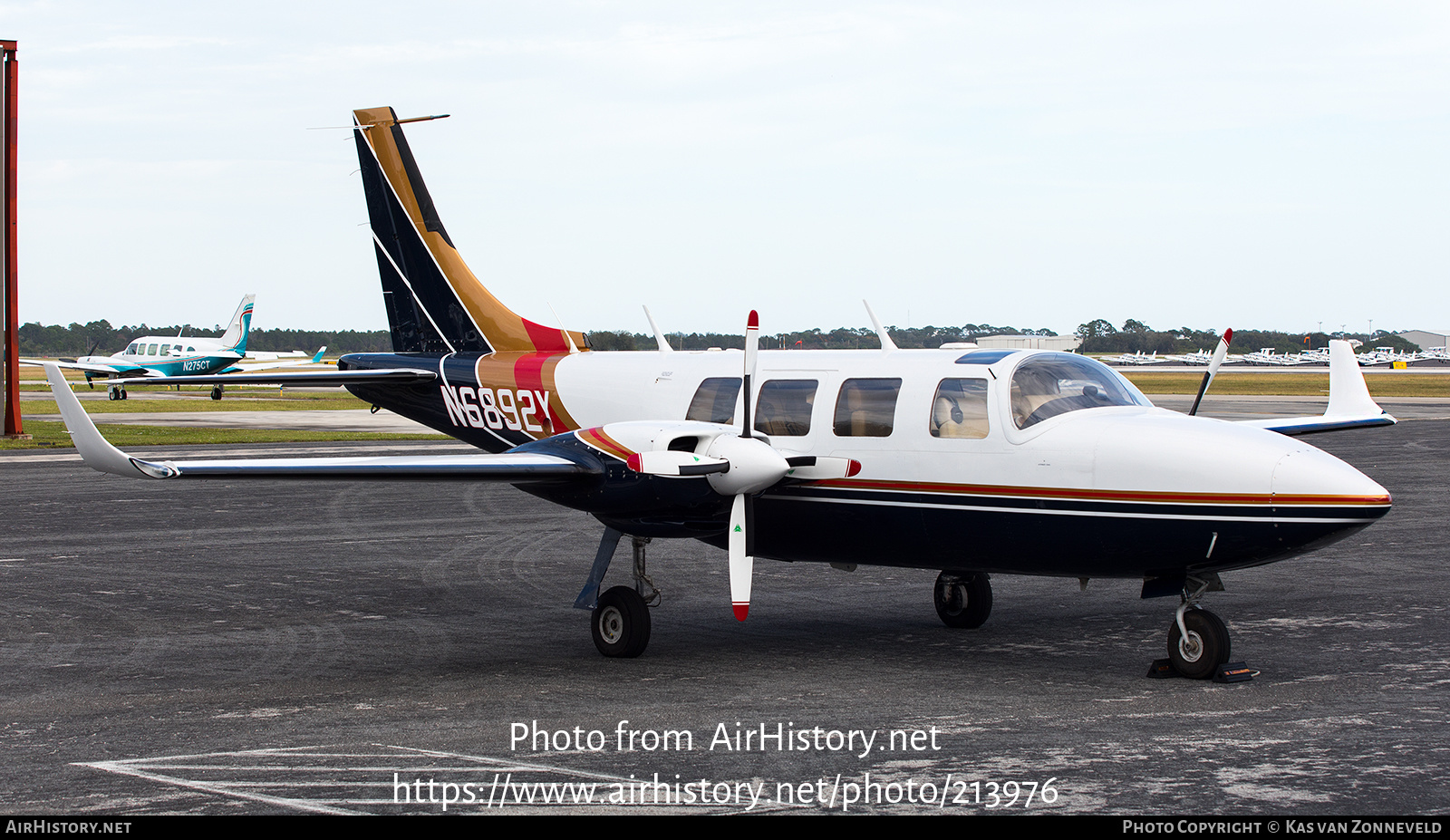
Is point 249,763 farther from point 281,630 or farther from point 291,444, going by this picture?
point 291,444

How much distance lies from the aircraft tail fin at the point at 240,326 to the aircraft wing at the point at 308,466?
61.7 metres

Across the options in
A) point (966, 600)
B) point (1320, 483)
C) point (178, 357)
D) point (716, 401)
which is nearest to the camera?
point (1320, 483)

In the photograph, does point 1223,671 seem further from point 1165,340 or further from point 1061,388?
point 1165,340

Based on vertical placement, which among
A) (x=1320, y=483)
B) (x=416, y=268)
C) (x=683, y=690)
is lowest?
(x=683, y=690)

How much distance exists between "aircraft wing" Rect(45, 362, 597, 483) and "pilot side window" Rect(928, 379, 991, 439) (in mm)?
2841

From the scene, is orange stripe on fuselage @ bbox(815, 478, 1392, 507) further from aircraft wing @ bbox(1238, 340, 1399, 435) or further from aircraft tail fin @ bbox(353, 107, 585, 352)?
aircraft tail fin @ bbox(353, 107, 585, 352)

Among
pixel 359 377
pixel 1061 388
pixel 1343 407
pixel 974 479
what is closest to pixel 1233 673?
pixel 974 479

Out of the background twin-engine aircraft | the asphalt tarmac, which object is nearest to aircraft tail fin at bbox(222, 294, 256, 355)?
the background twin-engine aircraft

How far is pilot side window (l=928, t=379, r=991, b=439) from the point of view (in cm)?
1011

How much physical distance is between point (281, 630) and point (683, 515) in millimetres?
4145

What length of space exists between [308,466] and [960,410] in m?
5.17

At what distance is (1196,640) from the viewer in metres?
9.52
